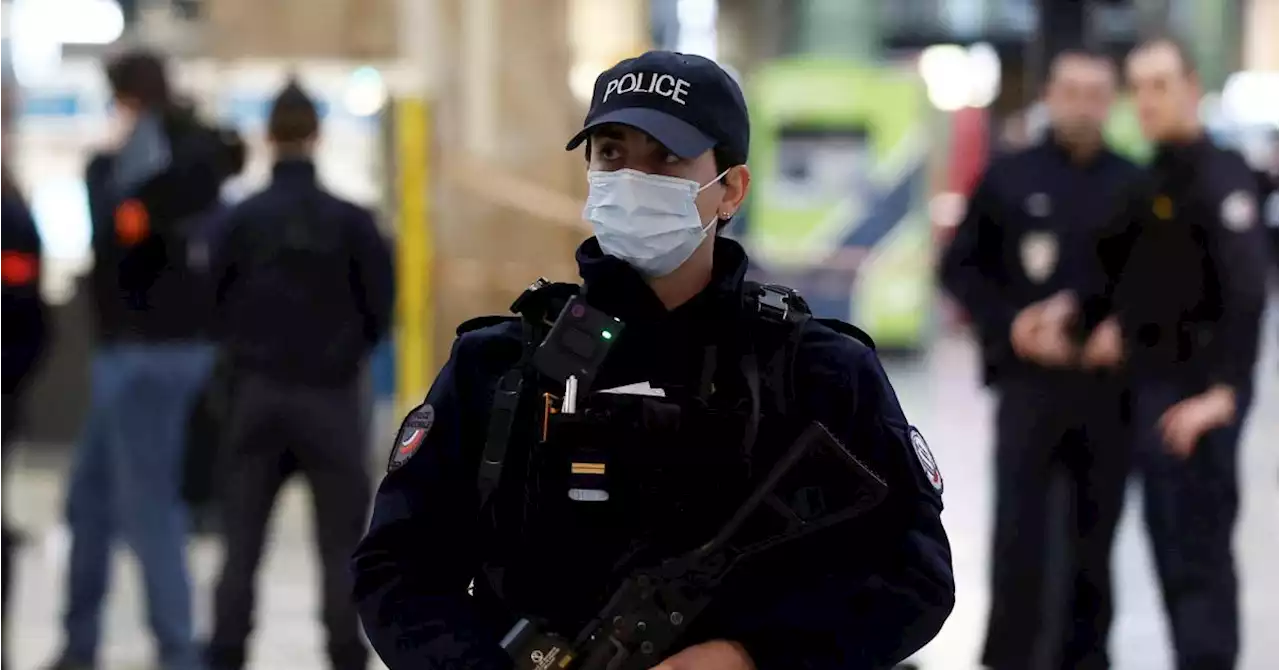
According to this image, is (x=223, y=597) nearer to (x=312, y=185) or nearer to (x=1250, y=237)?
(x=312, y=185)

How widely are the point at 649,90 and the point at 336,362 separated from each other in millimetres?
2627

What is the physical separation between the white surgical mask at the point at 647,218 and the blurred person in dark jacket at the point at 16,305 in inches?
99.5

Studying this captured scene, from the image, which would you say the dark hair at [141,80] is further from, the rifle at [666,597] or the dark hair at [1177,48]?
the rifle at [666,597]

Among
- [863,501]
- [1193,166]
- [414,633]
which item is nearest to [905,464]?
[863,501]

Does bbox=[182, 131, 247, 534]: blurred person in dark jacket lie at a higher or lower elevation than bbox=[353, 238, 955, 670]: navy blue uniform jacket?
lower

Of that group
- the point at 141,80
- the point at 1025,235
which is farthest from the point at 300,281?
the point at 1025,235

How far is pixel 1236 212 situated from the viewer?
409 cm

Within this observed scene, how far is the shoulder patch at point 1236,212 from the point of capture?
4070mm

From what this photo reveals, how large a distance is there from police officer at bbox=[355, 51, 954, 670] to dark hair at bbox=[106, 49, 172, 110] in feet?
10.8

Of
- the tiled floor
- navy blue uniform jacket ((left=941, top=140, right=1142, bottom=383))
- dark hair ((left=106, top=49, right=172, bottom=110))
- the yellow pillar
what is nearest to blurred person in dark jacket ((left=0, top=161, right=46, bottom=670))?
dark hair ((left=106, top=49, right=172, bottom=110))

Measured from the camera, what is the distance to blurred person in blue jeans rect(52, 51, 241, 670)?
4.77 m

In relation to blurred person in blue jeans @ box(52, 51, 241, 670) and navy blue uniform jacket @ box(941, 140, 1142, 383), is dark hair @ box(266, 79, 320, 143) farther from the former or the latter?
navy blue uniform jacket @ box(941, 140, 1142, 383)

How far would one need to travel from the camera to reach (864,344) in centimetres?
197

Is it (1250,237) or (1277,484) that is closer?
(1250,237)
